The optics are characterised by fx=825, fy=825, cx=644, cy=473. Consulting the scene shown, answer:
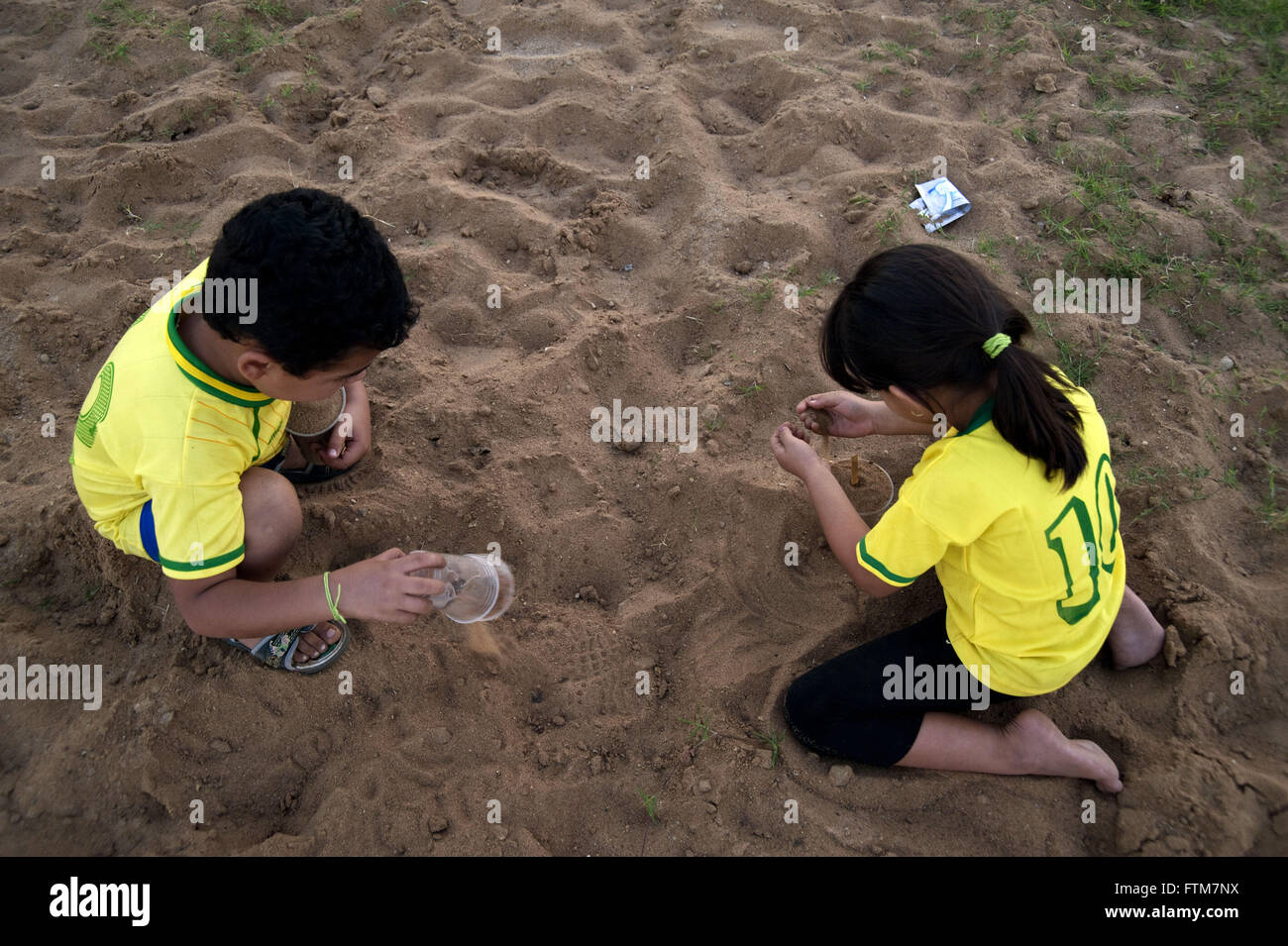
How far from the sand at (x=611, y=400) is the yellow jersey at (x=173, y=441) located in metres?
0.48

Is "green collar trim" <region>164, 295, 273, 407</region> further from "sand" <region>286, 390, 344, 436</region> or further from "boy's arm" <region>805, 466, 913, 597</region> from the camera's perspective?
"boy's arm" <region>805, 466, 913, 597</region>

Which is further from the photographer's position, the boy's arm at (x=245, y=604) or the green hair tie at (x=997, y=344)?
the boy's arm at (x=245, y=604)

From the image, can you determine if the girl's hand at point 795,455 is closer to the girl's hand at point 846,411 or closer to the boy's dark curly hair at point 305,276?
the girl's hand at point 846,411

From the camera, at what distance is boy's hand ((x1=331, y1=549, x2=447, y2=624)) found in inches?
69.4

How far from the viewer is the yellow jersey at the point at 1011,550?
1.67m

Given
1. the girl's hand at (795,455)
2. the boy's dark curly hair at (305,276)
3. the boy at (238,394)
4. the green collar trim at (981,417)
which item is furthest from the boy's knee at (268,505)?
the green collar trim at (981,417)

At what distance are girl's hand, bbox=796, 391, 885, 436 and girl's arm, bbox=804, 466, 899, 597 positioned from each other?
236mm

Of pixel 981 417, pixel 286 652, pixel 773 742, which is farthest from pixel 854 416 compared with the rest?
pixel 286 652

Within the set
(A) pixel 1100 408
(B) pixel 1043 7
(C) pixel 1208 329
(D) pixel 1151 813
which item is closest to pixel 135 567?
(D) pixel 1151 813

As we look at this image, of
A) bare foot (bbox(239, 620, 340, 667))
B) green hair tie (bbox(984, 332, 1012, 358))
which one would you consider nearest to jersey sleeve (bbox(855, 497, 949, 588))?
green hair tie (bbox(984, 332, 1012, 358))

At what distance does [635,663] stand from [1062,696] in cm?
107

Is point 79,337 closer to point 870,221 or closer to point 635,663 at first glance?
point 635,663

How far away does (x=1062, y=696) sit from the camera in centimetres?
207

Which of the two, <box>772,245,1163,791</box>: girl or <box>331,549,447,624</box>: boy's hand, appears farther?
<box>331,549,447,624</box>: boy's hand
